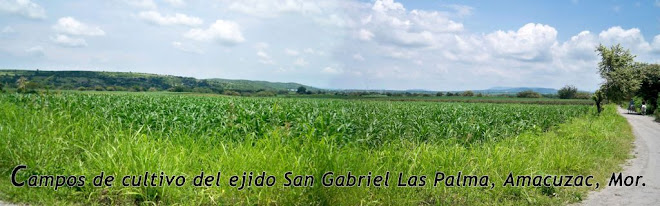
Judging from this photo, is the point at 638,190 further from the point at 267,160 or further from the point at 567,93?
the point at 567,93

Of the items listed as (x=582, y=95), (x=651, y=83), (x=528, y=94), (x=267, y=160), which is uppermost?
(x=651, y=83)

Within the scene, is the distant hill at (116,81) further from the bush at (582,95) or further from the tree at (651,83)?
the bush at (582,95)

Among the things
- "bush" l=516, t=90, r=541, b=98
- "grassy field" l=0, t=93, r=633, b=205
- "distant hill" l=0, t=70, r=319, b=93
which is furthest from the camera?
"bush" l=516, t=90, r=541, b=98

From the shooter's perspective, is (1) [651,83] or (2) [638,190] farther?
(1) [651,83]

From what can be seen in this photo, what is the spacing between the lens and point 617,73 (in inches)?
1400

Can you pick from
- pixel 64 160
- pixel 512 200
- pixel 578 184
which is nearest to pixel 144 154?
Answer: pixel 64 160

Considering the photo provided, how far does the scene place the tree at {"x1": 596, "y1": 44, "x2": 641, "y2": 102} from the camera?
116 feet

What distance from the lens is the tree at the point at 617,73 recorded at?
35250 millimetres

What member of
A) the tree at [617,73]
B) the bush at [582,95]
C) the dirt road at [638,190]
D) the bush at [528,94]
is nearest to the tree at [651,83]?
the tree at [617,73]

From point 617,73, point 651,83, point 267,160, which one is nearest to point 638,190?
point 267,160

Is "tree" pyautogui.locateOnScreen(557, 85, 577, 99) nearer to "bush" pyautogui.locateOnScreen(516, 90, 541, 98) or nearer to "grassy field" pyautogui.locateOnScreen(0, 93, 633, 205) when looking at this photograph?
"bush" pyautogui.locateOnScreen(516, 90, 541, 98)

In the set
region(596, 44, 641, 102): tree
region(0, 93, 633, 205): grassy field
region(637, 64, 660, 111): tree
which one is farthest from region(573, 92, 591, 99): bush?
region(0, 93, 633, 205): grassy field

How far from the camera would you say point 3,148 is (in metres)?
8.20

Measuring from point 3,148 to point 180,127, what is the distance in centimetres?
331
